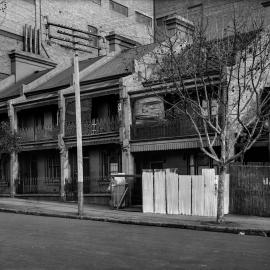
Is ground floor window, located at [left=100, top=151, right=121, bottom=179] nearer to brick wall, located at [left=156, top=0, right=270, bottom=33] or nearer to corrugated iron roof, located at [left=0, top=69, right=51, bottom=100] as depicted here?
corrugated iron roof, located at [left=0, top=69, right=51, bottom=100]

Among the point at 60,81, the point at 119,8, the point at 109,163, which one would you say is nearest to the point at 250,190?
the point at 109,163

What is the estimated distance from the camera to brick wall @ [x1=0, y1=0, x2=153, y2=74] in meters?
37.0

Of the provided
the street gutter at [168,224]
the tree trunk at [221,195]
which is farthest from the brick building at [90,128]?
the tree trunk at [221,195]

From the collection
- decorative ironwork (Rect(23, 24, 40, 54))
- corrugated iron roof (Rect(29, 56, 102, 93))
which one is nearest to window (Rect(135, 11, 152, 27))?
decorative ironwork (Rect(23, 24, 40, 54))

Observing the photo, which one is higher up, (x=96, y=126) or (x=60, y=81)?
(x=60, y=81)

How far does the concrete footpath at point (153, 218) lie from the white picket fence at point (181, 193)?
0.64 m

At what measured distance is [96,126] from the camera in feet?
85.0

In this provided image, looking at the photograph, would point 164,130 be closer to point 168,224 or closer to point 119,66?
point 119,66

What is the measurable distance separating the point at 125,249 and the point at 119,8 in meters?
37.7

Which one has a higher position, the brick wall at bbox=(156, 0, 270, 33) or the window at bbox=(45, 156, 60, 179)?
the brick wall at bbox=(156, 0, 270, 33)

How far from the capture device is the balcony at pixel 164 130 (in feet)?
73.7

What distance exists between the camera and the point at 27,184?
29.2 metres

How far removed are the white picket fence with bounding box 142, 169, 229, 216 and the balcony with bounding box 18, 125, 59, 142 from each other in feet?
30.0

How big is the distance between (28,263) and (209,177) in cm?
1089
